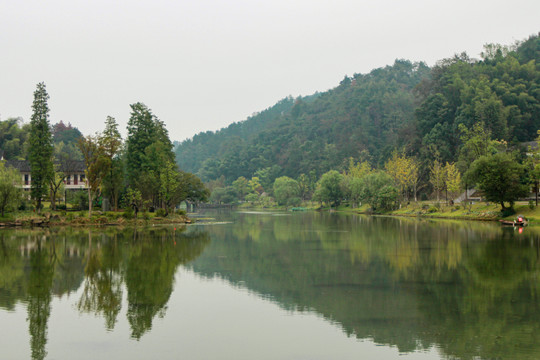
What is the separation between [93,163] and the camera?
208 feet

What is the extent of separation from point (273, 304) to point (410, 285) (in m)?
6.37

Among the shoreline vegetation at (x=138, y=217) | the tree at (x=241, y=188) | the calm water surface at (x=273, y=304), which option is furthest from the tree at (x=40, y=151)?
the tree at (x=241, y=188)

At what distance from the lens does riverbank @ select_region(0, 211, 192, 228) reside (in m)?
58.1

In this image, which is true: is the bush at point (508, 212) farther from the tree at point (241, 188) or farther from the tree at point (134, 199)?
the tree at point (241, 188)

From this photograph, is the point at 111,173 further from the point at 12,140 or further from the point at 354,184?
the point at 354,184

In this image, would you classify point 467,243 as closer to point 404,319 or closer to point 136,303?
point 404,319

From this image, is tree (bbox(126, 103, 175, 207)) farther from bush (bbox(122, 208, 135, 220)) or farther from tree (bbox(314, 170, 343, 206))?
tree (bbox(314, 170, 343, 206))

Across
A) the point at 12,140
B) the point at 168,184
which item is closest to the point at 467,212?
the point at 168,184

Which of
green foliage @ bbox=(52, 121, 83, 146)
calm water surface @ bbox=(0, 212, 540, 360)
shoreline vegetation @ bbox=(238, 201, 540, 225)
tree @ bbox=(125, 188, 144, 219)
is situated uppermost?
green foliage @ bbox=(52, 121, 83, 146)

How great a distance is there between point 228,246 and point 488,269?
19.7 meters

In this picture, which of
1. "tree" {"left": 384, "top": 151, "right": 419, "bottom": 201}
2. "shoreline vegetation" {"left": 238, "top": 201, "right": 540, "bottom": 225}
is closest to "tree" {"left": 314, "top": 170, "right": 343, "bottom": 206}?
"tree" {"left": 384, "top": 151, "right": 419, "bottom": 201}

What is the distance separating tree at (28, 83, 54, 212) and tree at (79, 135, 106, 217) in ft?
15.0

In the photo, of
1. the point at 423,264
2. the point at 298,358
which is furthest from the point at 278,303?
the point at 423,264

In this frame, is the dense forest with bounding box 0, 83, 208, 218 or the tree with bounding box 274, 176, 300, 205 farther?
the tree with bounding box 274, 176, 300, 205
